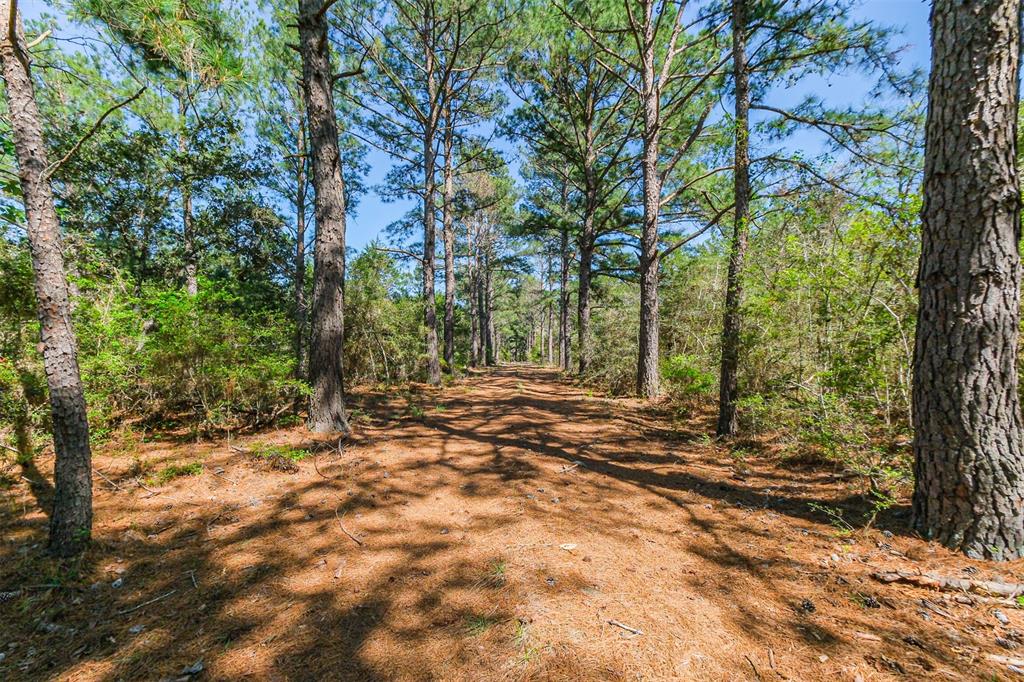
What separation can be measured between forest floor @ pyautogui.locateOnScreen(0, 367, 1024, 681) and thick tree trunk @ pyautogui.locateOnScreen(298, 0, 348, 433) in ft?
4.02

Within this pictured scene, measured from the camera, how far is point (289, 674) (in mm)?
1689

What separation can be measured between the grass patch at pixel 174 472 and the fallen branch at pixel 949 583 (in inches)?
237

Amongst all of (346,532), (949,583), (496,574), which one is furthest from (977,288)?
(346,532)

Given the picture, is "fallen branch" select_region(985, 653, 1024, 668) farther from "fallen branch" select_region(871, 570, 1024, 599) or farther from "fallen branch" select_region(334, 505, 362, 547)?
"fallen branch" select_region(334, 505, 362, 547)

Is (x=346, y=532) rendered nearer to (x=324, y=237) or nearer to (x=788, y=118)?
(x=324, y=237)

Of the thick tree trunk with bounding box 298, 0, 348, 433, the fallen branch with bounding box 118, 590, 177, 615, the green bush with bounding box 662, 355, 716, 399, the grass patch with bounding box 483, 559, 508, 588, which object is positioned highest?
the thick tree trunk with bounding box 298, 0, 348, 433

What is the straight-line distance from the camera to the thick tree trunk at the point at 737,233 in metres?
5.11

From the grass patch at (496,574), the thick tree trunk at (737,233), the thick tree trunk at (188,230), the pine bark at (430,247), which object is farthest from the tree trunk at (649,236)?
the thick tree trunk at (188,230)

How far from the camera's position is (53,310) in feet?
8.20

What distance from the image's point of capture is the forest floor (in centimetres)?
171

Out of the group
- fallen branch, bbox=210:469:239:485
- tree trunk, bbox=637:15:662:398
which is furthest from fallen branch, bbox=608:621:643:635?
tree trunk, bbox=637:15:662:398

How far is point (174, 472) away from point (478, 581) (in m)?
3.84

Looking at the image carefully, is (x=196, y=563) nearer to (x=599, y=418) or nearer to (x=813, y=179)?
(x=599, y=418)

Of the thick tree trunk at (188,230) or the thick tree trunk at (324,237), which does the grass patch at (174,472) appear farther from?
the thick tree trunk at (188,230)
